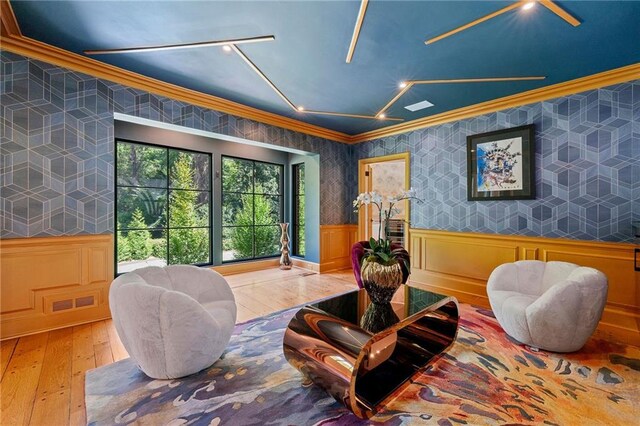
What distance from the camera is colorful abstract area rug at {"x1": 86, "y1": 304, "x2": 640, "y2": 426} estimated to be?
1537mm

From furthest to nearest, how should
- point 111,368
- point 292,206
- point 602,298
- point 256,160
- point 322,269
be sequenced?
1. point 292,206
2. point 256,160
3. point 322,269
4. point 602,298
5. point 111,368

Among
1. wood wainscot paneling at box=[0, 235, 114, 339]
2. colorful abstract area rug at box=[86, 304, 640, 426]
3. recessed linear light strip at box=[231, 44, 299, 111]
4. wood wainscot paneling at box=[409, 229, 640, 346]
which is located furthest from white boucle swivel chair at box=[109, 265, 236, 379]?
wood wainscot paneling at box=[409, 229, 640, 346]

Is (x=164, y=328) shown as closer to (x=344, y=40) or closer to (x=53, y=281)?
(x=53, y=281)

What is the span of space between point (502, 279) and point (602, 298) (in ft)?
2.37

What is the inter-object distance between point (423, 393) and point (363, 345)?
70 cm

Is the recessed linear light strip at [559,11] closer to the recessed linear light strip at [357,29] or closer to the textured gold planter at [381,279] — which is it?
the recessed linear light strip at [357,29]

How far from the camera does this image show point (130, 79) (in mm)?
3029

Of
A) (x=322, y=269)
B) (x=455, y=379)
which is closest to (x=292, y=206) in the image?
(x=322, y=269)

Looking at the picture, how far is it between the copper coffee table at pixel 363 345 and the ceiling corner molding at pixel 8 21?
124 inches

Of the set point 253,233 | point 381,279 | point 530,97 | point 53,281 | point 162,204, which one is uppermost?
point 530,97

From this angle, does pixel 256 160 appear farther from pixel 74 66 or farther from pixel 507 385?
pixel 507 385

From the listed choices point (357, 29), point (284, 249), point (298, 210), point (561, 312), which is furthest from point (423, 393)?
point (298, 210)

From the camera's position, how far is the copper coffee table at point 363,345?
1.48 meters

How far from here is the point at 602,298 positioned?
214 cm
